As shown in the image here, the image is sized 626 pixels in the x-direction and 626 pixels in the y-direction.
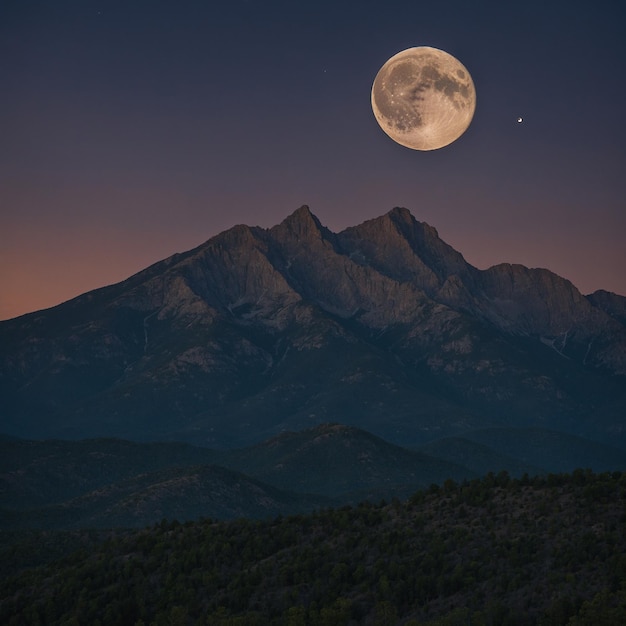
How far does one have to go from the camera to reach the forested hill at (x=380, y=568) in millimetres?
108500

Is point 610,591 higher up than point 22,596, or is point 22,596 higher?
point 22,596

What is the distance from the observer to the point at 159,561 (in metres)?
140

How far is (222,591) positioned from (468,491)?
34.5 m

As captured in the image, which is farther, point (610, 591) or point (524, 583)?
point (524, 583)

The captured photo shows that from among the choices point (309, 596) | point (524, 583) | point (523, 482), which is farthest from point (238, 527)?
point (524, 583)

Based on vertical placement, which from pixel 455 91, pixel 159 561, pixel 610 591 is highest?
pixel 455 91

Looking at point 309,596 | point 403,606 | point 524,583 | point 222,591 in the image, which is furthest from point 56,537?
point 524,583

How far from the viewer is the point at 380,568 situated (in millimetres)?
123062

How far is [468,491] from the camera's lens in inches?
5477

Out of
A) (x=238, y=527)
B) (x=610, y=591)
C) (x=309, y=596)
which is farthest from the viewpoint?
(x=238, y=527)

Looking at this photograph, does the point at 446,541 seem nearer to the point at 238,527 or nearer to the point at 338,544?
the point at 338,544

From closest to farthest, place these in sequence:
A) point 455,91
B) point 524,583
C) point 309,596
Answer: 1. point 524,583
2. point 309,596
3. point 455,91

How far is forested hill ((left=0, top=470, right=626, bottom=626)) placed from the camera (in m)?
108

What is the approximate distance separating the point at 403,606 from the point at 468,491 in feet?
91.7
